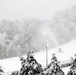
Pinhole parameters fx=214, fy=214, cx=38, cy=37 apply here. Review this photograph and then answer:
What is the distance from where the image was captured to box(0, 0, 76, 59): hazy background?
43125 millimetres

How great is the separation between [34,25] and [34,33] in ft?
8.84

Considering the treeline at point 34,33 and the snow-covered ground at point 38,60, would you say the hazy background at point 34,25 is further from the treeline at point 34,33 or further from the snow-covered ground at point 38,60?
the snow-covered ground at point 38,60

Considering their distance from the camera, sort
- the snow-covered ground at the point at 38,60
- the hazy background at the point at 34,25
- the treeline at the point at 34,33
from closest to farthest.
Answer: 1. the snow-covered ground at the point at 38,60
2. the treeline at the point at 34,33
3. the hazy background at the point at 34,25

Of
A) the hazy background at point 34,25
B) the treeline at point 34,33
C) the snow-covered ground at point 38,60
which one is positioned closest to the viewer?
the snow-covered ground at point 38,60

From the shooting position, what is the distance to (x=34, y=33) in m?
46.3

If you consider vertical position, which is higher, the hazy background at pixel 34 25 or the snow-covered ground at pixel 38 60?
the hazy background at pixel 34 25

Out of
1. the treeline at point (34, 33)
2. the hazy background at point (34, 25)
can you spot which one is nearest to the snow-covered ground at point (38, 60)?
the hazy background at point (34, 25)

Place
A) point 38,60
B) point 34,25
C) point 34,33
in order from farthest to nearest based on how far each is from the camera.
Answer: point 34,25 → point 34,33 → point 38,60

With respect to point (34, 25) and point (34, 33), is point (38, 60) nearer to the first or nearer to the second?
point (34, 33)

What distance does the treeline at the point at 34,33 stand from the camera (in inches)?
1660

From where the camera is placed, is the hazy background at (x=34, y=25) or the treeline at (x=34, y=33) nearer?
the treeline at (x=34, y=33)

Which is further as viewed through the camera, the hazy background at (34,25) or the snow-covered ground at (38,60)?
the hazy background at (34,25)

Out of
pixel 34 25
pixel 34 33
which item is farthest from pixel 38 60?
pixel 34 25

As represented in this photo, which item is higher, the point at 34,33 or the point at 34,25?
the point at 34,25
